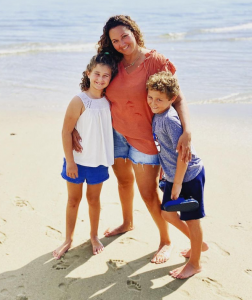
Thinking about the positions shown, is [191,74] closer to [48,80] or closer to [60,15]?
[48,80]

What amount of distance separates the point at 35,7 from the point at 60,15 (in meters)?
3.50

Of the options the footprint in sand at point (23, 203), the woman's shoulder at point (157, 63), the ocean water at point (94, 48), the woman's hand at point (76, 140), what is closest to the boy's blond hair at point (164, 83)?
the woman's shoulder at point (157, 63)

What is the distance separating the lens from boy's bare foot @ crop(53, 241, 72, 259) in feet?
12.2

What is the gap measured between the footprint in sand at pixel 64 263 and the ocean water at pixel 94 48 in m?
4.29

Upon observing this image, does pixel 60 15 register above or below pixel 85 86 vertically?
above

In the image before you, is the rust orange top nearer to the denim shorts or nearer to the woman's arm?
the denim shorts

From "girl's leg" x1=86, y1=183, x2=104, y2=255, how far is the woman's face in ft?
3.86

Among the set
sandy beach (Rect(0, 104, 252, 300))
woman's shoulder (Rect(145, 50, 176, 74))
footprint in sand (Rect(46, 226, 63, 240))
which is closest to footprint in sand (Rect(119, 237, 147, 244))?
sandy beach (Rect(0, 104, 252, 300))

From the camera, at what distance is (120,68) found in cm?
344

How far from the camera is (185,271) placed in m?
3.47

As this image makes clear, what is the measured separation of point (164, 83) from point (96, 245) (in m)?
1.62

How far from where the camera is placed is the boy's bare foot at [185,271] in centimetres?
345

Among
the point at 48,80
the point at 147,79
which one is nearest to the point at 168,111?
the point at 147,79

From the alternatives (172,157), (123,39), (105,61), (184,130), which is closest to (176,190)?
(172,157)
